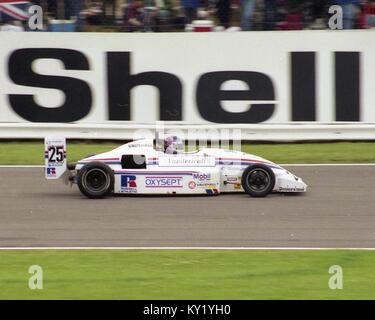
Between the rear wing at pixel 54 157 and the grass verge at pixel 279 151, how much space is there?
3.01m

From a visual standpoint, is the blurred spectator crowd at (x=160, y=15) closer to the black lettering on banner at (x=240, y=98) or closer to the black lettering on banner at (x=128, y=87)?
the black lettering on banner at (x=128, y=87)

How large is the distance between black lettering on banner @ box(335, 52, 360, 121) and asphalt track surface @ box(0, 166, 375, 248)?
9.78ft

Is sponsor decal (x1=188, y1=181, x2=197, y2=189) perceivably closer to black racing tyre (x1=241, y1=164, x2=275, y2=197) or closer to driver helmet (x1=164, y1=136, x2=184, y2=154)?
driver helmet (x1=164, y1=136, x2=184, y2=154)

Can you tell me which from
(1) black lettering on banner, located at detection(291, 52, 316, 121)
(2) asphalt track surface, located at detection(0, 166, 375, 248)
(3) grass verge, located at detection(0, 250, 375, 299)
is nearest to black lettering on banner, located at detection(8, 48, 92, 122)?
(2) asphalt track surface, located at detection(0, 166, 375, 248)

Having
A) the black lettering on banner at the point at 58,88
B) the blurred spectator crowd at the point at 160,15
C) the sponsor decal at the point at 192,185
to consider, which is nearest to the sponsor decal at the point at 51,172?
the sponsor decal at the point at 192,185

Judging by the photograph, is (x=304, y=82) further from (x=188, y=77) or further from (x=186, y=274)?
(x=186, y=274)

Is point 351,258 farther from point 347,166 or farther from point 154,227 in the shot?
point 347,166

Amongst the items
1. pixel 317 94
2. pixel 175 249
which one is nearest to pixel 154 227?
pixel 175 249

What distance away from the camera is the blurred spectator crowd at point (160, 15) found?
17312mm

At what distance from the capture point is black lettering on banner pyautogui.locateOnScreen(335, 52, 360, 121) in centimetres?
1698

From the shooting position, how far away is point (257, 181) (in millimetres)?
12836

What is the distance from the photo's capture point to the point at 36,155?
16.4 meters

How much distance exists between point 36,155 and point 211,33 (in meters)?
3.75

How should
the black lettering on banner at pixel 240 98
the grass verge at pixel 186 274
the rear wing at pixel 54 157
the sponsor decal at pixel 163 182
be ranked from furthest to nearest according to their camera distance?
the black lettering on banner at pixel 240 98
the sponsor decal at pixel 163 182
the rear wing at pixel 54 157
the grass verge at pixel 186 274
